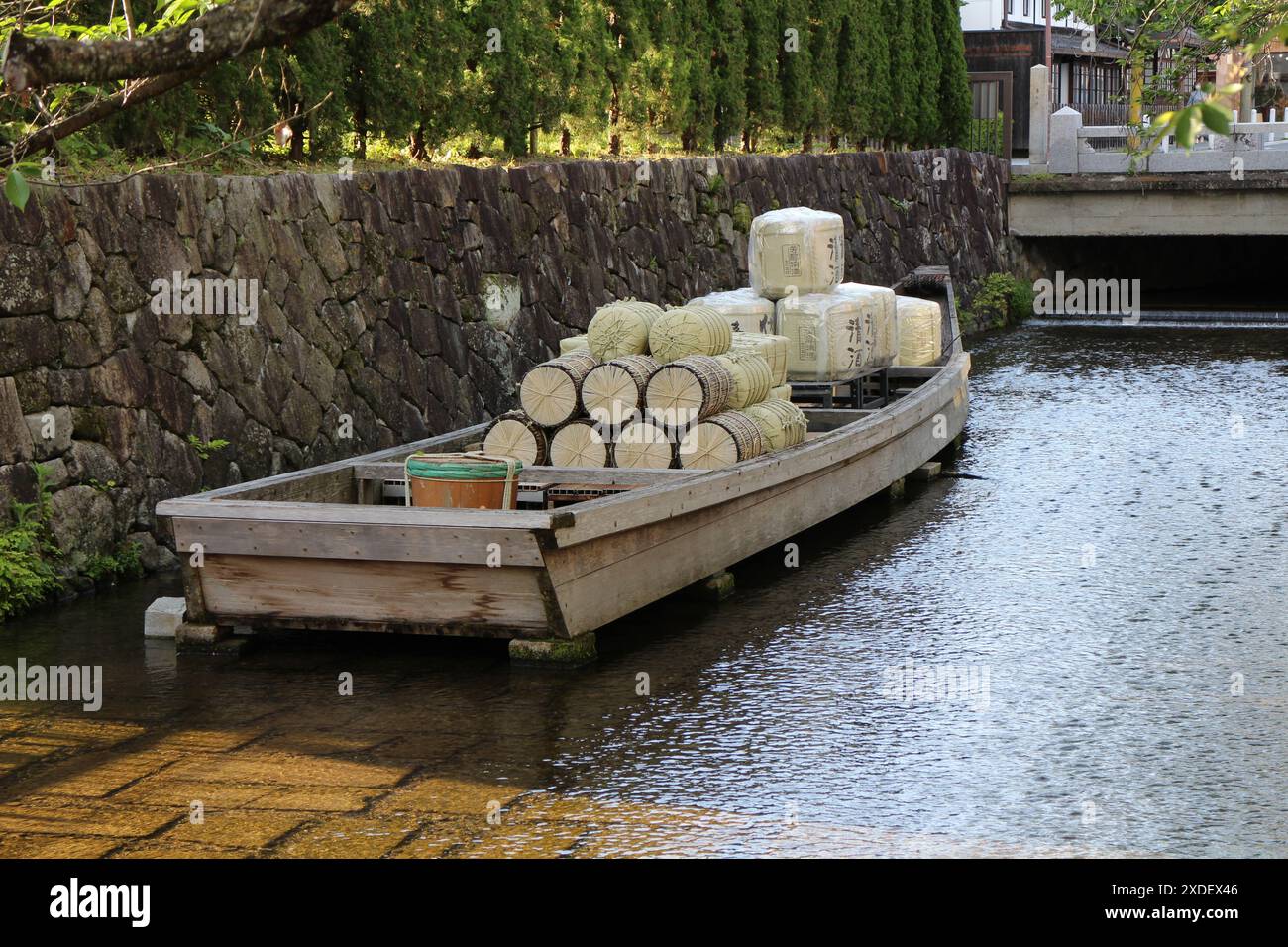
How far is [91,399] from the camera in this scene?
10.1 metres

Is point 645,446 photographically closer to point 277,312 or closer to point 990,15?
point 277,312

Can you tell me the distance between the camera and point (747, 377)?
10.9 metres

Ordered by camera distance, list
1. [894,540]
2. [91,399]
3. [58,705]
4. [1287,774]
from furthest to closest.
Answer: [894,540], [91,399], [58,705], [1287,774]

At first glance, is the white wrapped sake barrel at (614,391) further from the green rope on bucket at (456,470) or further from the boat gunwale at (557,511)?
the green rope on bucket at (456,470)

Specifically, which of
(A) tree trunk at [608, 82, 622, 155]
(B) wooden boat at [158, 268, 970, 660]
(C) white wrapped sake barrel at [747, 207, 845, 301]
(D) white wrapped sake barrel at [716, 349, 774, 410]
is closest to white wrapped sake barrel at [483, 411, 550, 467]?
(B) wooden boat at [158, 268, 970, 660]

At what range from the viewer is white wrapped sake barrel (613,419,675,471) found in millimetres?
10352

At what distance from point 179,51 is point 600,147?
1452 cm

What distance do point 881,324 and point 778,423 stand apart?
3.73 metres

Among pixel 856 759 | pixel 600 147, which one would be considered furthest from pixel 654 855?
pixel 600 147

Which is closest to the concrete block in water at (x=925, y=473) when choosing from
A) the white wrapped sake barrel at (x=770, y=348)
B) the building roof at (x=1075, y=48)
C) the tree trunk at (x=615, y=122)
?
the white wrapped sake barrel at (x=770, y=348)

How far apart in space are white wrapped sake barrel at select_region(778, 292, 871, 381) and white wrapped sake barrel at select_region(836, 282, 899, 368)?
52cm

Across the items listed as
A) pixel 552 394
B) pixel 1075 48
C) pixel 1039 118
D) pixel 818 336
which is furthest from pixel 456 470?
pixel 1075 48
